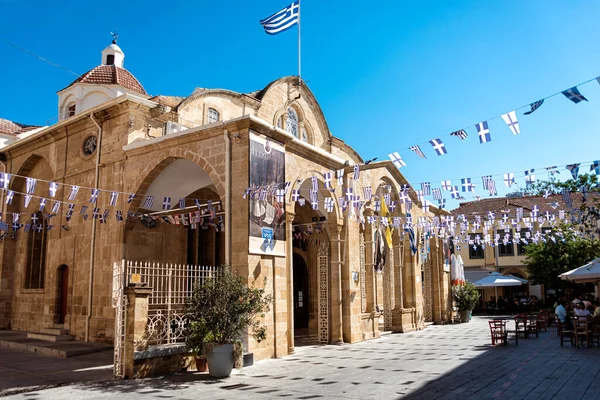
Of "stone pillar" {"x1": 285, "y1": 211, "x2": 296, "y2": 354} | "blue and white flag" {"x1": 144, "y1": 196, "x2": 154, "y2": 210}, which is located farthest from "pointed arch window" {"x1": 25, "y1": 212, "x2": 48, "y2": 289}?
"stone pillar" {"x1": 285, "y1": 211, "x2": 296, "y2": 354}

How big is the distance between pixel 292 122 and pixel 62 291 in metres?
9.75

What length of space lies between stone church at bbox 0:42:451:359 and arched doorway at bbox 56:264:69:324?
0.10ft

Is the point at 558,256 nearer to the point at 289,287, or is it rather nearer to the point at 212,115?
the point at 212,115

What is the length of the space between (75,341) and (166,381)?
21.1ft

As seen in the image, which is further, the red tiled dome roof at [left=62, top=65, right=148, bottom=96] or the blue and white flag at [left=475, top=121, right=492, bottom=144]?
the red tiled dome roof at [left=62, top=65, right=148, bottom=96]

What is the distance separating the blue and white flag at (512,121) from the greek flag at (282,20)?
752 centimetres

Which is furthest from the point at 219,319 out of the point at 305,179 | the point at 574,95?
the point at 574,95

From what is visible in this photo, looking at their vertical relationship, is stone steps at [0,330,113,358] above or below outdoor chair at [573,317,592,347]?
below

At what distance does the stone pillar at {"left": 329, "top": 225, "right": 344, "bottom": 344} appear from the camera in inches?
554

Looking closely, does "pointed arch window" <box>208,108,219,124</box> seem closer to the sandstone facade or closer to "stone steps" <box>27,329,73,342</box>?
the sandstone facade

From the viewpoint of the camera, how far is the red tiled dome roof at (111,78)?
19.9 meters

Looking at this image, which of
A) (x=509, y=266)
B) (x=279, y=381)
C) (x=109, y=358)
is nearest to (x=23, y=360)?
(x=109, y=358)

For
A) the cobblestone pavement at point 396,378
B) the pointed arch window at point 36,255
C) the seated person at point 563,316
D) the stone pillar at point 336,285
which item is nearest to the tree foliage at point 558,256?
the seated person at point 563,316

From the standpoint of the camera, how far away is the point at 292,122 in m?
18.7
